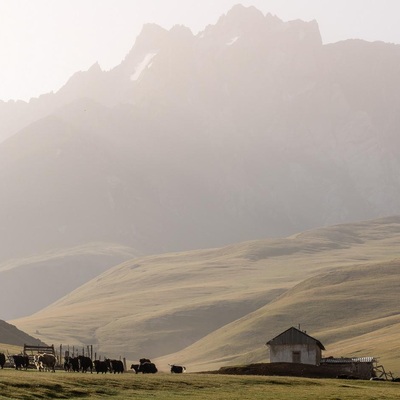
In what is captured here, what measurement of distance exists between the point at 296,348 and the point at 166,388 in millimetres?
59756

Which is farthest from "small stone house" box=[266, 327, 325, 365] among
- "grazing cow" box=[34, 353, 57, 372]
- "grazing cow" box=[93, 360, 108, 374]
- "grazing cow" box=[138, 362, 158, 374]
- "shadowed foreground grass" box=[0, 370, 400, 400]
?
"grazing cow" box=[34, 353, 57, 372]

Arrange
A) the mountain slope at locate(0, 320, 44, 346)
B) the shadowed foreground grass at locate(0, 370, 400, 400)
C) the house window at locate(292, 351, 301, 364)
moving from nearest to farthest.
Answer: the shadowed foreground grass at locate(0, 370, 400, 400), the house window at locate(292, 351, 301, 364), the mountain slope at locate(0, 320, 44, 346)

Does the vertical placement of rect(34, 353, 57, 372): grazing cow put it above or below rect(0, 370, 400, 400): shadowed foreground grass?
above

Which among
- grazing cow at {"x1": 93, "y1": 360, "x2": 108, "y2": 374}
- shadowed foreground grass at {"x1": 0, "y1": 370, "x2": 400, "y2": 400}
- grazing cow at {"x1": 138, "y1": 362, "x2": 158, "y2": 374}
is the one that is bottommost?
shadowed foreground grass at {"x1": 0, "y1": 370, "x2": 400, "y2": 400}

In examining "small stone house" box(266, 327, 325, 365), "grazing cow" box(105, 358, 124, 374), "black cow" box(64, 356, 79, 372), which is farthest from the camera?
"small stone house" box(266, 327, 325, 365)

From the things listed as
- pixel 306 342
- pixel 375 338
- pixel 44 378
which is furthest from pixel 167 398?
pixel 375 338

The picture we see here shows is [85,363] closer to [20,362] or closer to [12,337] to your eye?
[20,362]

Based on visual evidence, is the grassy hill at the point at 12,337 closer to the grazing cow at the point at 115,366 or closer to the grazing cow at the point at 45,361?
the grazing cow at the point at 115,366

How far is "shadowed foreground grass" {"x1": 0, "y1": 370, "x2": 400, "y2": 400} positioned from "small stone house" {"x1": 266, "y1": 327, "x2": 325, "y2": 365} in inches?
1598

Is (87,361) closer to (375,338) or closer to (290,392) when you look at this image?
(290,392)

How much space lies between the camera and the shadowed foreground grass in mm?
51219

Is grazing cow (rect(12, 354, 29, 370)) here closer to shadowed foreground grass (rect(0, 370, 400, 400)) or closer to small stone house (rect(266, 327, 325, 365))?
shadowed foreground grass (rect(0, 370, 400, 400))

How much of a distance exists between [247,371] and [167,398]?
39.2 meters

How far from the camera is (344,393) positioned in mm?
64688
